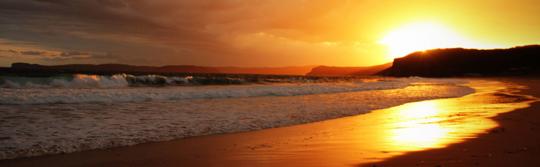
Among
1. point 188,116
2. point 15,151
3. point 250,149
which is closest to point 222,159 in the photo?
point 250,149

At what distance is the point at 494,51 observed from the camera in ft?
470

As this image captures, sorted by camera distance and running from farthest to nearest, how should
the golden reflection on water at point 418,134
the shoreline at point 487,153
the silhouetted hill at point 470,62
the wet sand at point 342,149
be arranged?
the silhouetted hill at point 470,62, the golden reflection on water at point 418,134, the wet sand at point 342,149, the shoreline at point 487,153

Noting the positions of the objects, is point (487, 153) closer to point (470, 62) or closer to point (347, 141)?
point (347, 141)

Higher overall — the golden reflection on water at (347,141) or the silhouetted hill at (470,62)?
the silhouetted hill at (470,62)

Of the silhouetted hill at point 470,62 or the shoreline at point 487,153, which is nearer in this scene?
the shoreline at point 487,153

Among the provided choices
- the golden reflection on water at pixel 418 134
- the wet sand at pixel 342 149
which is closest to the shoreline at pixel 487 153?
the wet sand at pixel 342 149

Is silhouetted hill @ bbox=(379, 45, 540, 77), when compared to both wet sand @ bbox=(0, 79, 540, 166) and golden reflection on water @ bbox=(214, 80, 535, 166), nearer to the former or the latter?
golden reflection on water @ bbox=(214, 80, 535, 166)

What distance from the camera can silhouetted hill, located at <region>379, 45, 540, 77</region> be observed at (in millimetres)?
123750

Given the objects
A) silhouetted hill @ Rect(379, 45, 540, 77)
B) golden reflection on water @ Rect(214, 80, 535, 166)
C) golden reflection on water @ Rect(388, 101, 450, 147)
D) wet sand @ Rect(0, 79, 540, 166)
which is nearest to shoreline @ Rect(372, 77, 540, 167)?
wet sand @ Rect(0, 79, 540, 166)

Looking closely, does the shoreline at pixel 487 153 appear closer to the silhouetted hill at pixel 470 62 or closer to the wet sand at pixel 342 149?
the wet sand at pixel 342 149

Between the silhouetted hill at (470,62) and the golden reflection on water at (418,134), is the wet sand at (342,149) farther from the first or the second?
the silhouetted hill at (470,62)

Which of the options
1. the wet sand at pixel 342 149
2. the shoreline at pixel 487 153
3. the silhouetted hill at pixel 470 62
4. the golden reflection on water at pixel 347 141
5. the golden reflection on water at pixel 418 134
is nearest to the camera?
the shoreline at pixel 487 153

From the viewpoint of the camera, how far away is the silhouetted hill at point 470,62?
406 feet

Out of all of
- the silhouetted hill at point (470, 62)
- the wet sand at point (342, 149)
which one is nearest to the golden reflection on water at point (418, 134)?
the wet sand at point (342, 149)
